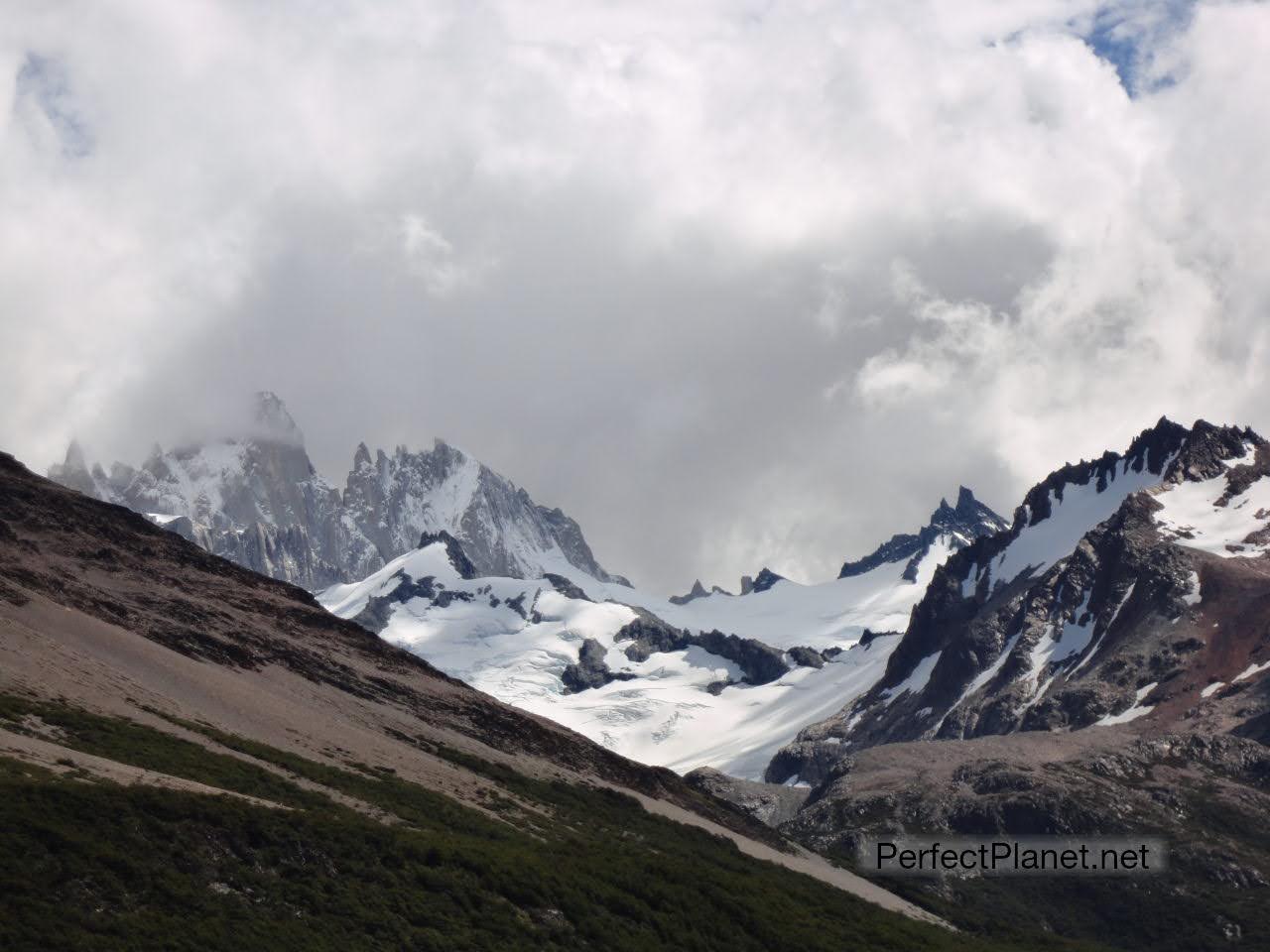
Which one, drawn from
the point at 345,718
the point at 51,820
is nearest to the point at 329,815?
the point at 51,820

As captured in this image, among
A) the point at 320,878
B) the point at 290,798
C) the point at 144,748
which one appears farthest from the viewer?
the point at 290,798

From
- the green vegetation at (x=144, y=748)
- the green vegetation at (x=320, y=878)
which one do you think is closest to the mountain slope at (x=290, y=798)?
the green vegetation at (x=320, y=878)

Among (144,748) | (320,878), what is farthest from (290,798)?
(320,878)

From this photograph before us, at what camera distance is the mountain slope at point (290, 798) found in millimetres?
64500

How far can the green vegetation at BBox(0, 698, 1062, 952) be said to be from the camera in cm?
6075

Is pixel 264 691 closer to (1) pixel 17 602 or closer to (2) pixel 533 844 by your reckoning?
(1) pixel 17 602

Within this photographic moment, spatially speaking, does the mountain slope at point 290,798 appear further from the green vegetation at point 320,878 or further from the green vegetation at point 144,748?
the green vegetation at point 144,748

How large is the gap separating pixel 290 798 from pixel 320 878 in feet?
61.9

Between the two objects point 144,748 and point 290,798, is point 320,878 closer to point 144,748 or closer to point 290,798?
point 290,798

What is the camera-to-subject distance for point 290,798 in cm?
8938

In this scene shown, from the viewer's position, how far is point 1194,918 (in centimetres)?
19350

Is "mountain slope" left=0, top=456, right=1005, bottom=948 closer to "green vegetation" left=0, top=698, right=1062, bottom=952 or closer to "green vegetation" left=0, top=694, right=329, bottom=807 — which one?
"green vegetation" left=0, top=698, right=1062, bottom=952

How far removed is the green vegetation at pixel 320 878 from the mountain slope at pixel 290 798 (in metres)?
0.14

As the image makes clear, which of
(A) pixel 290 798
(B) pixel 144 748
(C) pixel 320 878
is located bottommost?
(C) pixel 320 878
